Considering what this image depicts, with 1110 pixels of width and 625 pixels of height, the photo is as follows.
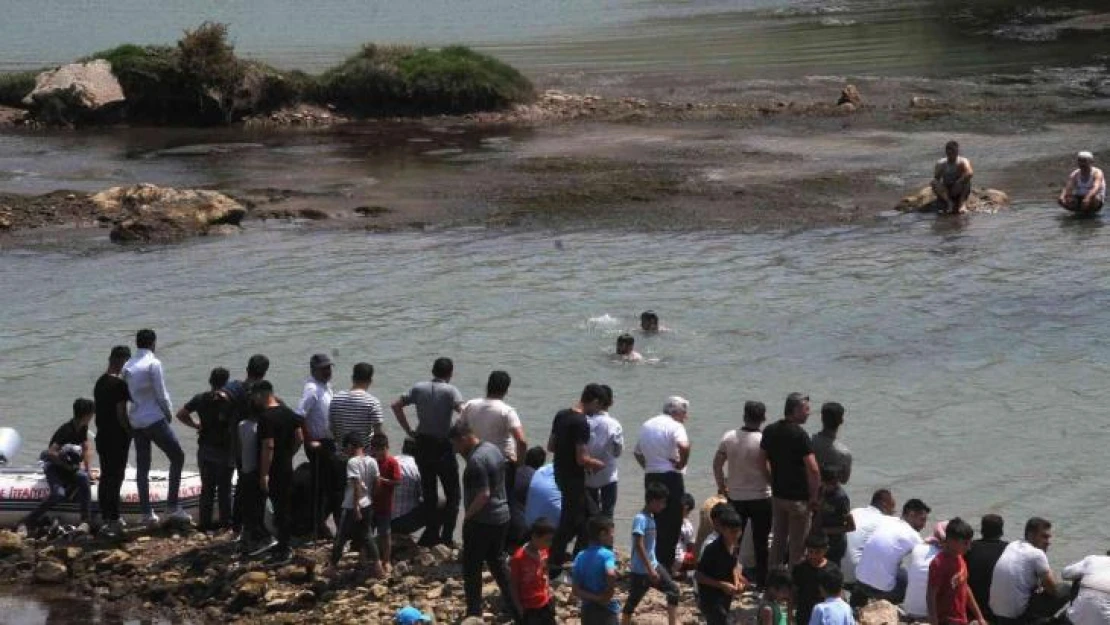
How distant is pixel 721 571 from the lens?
12.0 meters

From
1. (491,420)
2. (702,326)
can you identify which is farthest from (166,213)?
(491,420)

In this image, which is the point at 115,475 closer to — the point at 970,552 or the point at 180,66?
the point at 970,552

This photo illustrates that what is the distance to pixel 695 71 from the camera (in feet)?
154

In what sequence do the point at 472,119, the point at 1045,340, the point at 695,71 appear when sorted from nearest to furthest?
the point at 1045,340 < the point at 472,119 < the point at 695,71

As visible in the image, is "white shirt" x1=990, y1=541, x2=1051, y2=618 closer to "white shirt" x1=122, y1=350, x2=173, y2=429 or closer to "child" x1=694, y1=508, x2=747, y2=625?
"child" x1=694, y1=508, x2=747, y2=625

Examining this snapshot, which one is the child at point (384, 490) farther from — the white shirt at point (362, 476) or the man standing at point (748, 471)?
the man standing at point (748, 471)

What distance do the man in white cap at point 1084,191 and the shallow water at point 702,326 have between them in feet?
1.15

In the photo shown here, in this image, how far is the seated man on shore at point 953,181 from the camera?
2889 cm

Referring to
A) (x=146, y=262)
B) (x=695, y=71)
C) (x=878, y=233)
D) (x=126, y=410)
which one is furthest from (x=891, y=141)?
(x=126, y=410)

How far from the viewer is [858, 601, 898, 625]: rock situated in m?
12.6

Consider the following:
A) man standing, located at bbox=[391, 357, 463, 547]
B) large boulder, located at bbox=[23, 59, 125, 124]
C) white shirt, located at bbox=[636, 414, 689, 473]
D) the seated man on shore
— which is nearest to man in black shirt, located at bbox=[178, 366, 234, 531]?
man standing, located at bbox=[391, 357, 463, 547]

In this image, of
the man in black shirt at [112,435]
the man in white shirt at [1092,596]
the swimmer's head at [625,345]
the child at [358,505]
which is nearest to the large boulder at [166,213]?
the swimmer's head at [625,345]

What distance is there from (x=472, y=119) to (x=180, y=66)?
6.78 metres

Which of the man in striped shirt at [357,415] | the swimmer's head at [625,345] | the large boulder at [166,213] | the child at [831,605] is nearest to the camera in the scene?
the child at [831,605]
